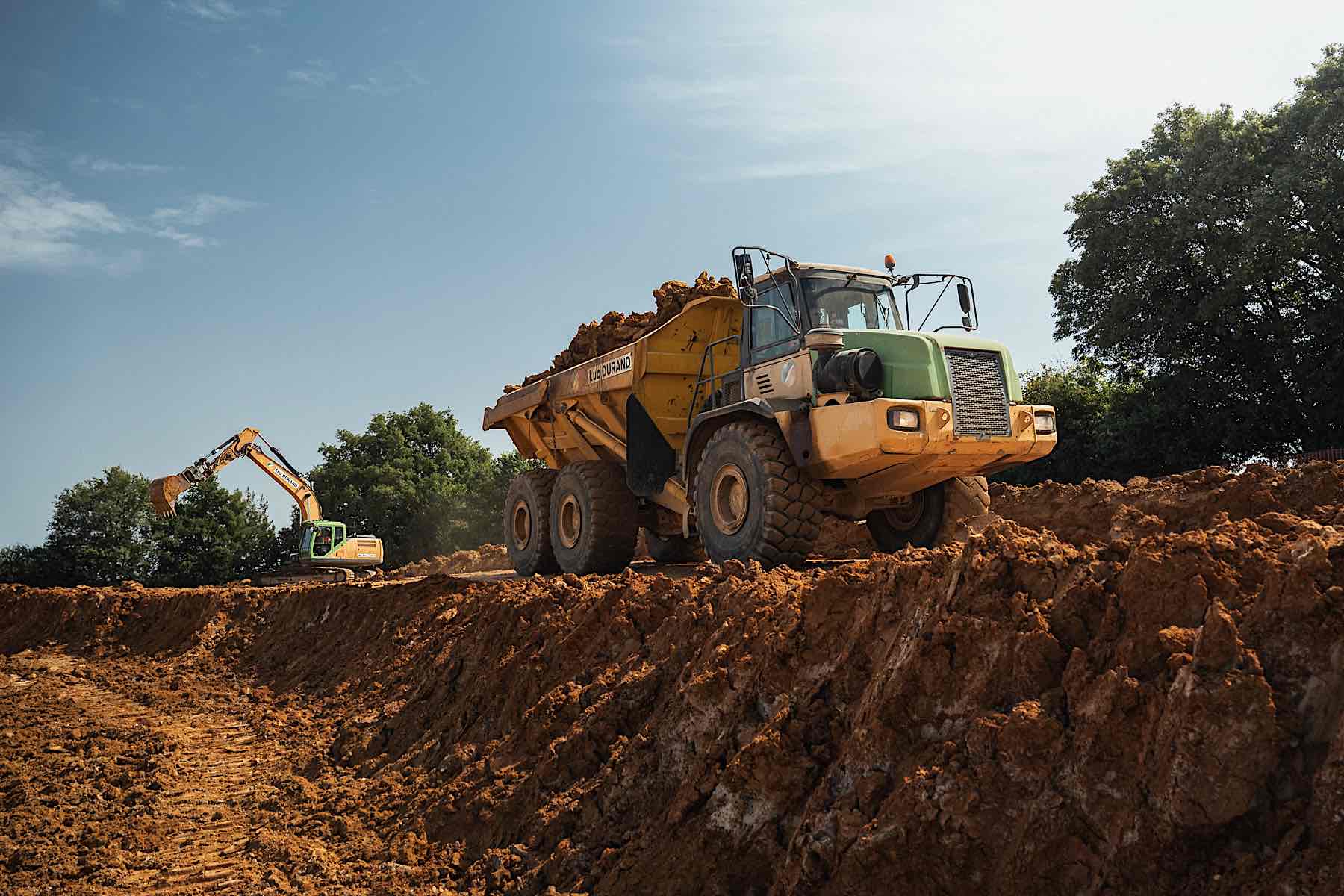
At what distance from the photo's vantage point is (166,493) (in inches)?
905

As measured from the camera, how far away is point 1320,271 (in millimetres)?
21422

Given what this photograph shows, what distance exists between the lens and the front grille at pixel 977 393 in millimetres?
8531

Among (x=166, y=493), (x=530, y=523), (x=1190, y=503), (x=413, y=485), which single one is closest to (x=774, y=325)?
(x=1190, y=503)

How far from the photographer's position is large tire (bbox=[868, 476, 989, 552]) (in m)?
9.69

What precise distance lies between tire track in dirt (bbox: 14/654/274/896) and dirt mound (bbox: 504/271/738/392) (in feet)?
19.4

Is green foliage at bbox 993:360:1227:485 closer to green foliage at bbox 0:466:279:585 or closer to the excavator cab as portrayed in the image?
the excavator cab

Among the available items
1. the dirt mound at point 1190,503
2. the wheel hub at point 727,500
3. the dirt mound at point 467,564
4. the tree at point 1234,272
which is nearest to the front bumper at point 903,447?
the wheel hub at point 727,500

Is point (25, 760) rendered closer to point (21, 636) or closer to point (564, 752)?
point (564, 752)

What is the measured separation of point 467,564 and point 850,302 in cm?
1443

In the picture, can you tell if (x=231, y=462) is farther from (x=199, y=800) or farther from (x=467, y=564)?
(x=199, y=800)

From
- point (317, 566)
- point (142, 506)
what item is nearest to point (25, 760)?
point (317, 566)

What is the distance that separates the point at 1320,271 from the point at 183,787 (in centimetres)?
2320

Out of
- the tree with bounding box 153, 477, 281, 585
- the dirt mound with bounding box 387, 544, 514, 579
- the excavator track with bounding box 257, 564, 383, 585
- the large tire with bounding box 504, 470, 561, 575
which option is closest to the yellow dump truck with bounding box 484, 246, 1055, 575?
the large tire with bounding box 504, 470, 561, 575

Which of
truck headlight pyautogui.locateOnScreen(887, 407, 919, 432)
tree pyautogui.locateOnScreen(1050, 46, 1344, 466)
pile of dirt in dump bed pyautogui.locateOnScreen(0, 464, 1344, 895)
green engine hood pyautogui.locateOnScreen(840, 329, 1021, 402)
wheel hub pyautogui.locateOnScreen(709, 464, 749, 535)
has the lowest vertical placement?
pile of dirt in dump bed pyautogui.locateOnScreen(0, 464, 1344, 895)
